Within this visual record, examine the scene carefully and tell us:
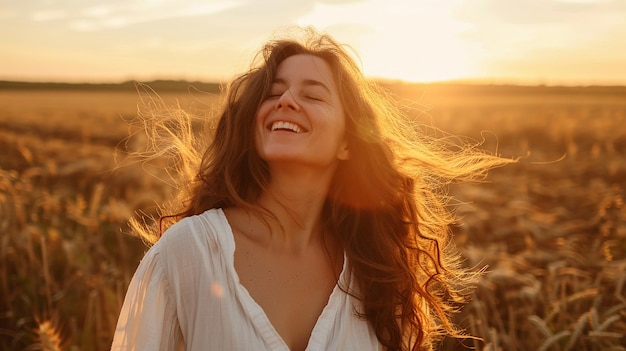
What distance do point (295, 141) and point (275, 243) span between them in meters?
0.40

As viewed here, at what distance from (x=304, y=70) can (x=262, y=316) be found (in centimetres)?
108

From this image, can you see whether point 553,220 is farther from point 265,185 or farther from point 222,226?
point 222,226

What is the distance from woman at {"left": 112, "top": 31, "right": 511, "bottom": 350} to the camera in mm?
2475

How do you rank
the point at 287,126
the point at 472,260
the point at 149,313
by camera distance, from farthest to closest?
the point at 472,260
the point at 287,126
the point at 149,313

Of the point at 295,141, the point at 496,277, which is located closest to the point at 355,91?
the point at 295,141

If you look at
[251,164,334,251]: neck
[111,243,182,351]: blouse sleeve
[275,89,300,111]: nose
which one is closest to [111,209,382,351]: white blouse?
[111,243,182,351]: blouse sleeve

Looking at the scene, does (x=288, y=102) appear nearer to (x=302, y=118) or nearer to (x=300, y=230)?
(x=302, y=118)

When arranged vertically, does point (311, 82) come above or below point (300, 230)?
above

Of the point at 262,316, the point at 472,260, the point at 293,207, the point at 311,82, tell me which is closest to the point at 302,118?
the point at 311,82

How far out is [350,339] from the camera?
2.72 meters

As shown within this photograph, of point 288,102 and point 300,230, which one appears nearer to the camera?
point 288,102

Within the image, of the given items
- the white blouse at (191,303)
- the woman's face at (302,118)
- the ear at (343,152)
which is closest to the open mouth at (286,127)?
the woman's face at (302,118)

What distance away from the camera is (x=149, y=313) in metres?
2.41

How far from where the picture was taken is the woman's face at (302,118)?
2787 mm
